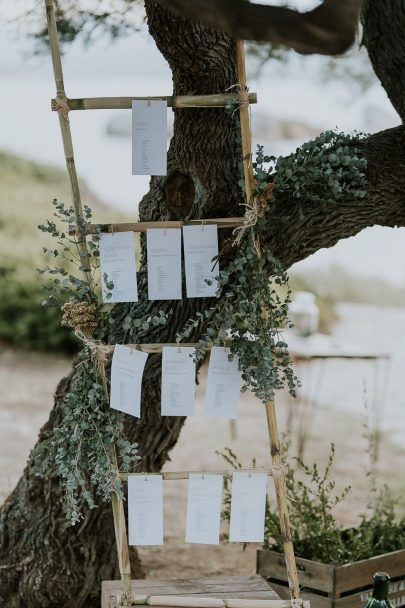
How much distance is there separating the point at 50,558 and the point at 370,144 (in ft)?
5.08

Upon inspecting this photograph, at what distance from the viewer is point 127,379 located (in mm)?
2236

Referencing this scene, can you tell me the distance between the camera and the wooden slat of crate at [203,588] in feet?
7.77

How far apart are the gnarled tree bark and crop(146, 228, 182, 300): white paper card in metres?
0.31

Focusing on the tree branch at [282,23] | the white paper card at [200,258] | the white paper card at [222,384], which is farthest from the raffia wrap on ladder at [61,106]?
the tree branch at [282,23]

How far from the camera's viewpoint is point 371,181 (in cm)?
257

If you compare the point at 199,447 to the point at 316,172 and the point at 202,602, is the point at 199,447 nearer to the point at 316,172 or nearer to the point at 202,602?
the point at 202,602

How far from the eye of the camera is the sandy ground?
389 centimetres

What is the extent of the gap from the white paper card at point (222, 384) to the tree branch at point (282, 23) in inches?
36.6

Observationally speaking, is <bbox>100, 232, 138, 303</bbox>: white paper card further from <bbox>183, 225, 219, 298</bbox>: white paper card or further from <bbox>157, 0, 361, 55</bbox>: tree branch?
<bbox>157, 0, 361, 55</bbox>: tree branch

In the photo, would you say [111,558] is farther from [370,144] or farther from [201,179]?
[370,144]

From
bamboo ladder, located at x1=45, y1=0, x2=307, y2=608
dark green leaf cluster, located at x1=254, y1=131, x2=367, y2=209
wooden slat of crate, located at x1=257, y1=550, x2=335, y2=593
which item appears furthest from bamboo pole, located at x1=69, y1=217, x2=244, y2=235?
wooden slat of crate, located at x1=257, y1=550, x2=335, y2=593

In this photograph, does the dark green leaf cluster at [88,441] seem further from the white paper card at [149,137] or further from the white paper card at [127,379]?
the white paper card at [149,137]

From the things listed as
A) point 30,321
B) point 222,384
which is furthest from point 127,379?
point 30,321

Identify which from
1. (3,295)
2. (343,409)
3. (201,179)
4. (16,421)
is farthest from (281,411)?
(201,179)
